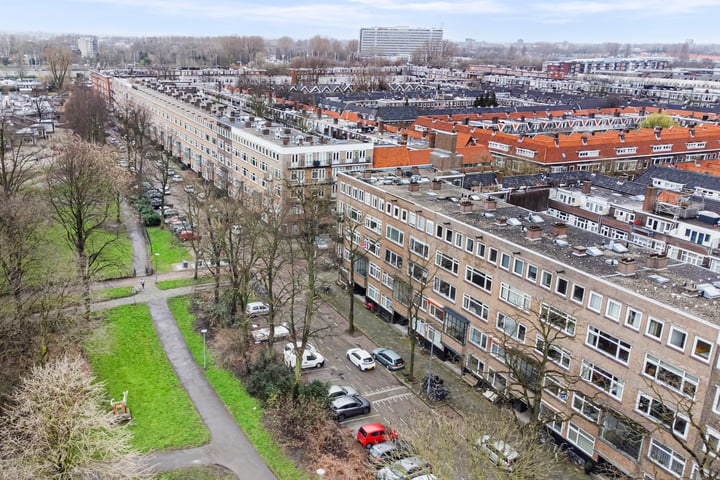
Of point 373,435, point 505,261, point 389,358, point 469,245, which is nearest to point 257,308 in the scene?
point 389,358

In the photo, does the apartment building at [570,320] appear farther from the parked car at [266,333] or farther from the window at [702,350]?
the parked car at [266,333]

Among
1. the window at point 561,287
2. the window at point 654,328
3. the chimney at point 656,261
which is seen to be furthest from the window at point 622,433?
the chimney at point 656,261

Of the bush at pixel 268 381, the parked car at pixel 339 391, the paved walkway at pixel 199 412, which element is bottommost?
the paved walkway at pixel 199 412

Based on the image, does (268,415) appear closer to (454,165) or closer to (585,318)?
(585,318)

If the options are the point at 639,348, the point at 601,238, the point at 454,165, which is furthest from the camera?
the point at 454,165

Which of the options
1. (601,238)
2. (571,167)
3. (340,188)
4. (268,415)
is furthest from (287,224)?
(571,167)

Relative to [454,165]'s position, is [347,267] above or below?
below
